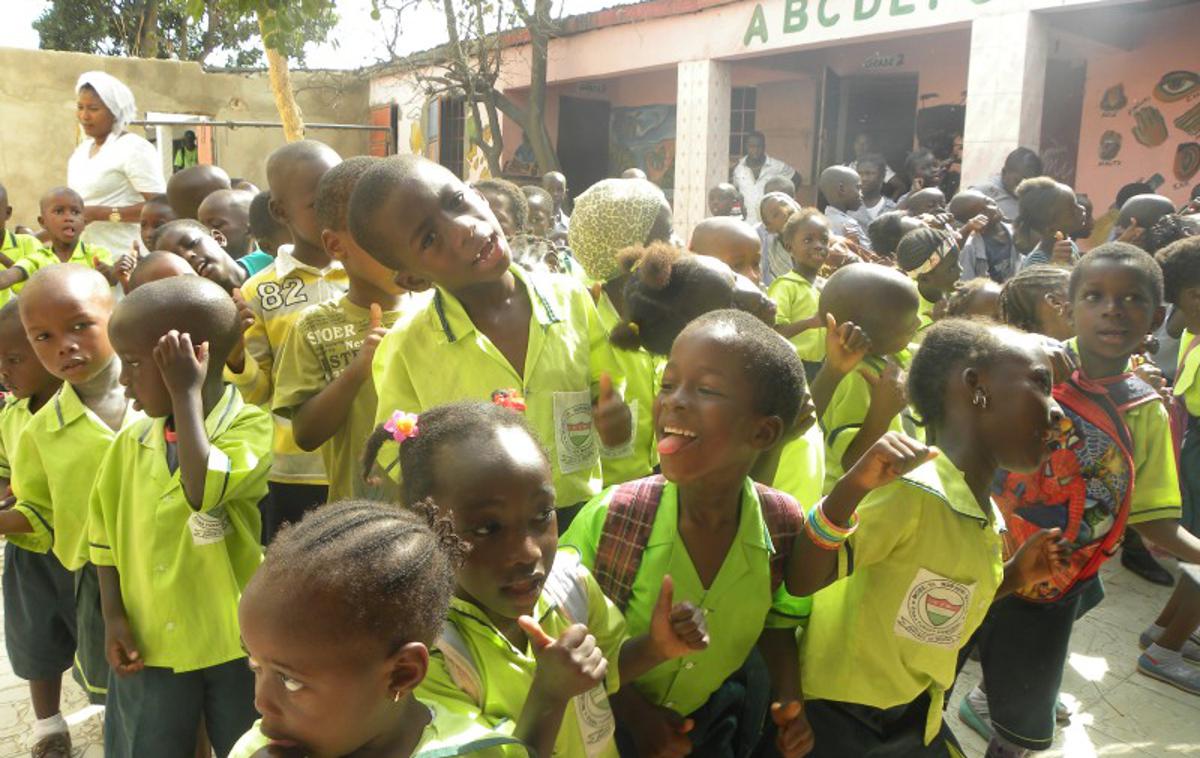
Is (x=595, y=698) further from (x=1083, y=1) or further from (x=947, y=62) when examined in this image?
(x=947, y=62)

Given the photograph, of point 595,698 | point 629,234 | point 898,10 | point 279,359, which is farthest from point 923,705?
point 898,10

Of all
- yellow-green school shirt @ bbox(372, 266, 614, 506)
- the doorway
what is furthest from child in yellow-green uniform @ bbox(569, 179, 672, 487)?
the doorway

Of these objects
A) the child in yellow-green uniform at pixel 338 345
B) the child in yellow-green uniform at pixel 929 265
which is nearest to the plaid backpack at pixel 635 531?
the child in yellow-green uniform at pixel 338 345

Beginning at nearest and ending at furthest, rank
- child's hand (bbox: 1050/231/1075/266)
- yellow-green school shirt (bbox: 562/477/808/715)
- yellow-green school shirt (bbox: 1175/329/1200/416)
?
yellow-green school shirt (bbox: 562/477/808/715) → yellow-green school shirt (bbox: 1175/329/1200/416) → child's hand (bbox: 1050/231/1075/266)

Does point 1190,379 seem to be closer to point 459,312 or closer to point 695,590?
point 695,590

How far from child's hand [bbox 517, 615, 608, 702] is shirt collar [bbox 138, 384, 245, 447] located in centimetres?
110

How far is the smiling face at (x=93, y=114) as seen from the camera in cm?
423

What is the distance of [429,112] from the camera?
47.6ft

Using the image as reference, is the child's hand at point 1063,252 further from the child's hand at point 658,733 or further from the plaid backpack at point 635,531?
the child's hand at point 658,733

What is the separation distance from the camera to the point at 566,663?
1.18 meters

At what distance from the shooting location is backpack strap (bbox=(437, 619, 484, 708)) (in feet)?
4.10

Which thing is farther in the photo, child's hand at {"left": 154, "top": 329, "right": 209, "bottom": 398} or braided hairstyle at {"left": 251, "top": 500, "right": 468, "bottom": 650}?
child's hand at {"left": 154, "top": 329, "right": 209, "bottom": 398}

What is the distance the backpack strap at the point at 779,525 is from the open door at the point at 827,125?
9.16 metres

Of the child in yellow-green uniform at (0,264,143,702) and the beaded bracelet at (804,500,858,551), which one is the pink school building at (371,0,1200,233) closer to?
the beaded bracelet at (804,500,858,551)
